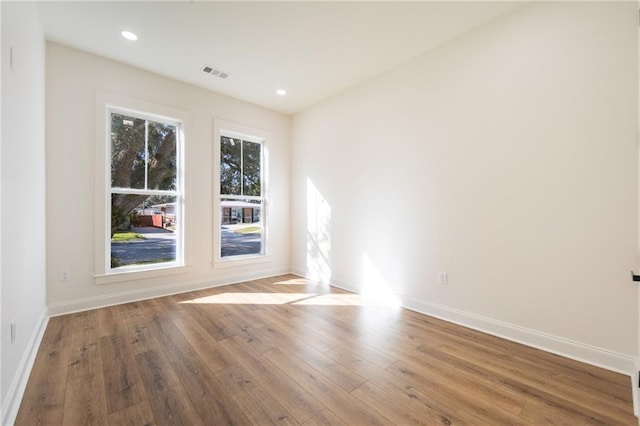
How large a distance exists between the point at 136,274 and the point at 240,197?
1.74 metres

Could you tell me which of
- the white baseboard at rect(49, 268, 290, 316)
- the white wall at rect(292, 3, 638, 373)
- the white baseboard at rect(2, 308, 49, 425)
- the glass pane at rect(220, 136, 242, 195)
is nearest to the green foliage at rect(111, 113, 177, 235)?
the glass pane at rect(220, 136, 242, 195)

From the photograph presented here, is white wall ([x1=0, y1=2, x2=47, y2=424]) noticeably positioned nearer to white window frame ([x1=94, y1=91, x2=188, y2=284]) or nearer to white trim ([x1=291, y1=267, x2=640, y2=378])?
white window frame ([x1=94, y1=91, x2=188, y2=284])

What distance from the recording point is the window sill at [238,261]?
4.14m

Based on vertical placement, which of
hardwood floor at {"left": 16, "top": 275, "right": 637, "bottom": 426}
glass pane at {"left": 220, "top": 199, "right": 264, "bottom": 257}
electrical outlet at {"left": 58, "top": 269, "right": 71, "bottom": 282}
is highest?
glass pane at {"left": 220, "top": 199, "right": 264, "bottom": 257}

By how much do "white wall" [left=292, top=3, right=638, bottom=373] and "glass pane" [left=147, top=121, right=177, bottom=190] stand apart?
8.51 ft

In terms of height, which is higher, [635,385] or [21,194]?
[21,194]

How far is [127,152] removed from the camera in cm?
345

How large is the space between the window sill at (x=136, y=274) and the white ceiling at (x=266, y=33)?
254 cm

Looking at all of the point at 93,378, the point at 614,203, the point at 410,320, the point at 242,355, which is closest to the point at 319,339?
the point at 242,355

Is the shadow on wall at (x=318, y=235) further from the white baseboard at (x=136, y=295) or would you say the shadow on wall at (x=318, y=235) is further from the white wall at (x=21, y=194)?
the white wall at (x=21, y=194)

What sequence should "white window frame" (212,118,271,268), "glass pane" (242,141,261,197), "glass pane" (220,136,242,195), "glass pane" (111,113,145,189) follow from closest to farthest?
"glass pane" (111,113,145,189), "white window frame" (212,118,271,268), "glass pane" (220,136,242,195), "glass pane" (242,141,261,197)

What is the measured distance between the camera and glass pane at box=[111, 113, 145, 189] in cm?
337

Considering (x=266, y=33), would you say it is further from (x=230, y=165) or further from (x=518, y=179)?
(x=518, y=179)

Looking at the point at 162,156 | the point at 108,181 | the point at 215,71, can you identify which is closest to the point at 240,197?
the point at 162,156
